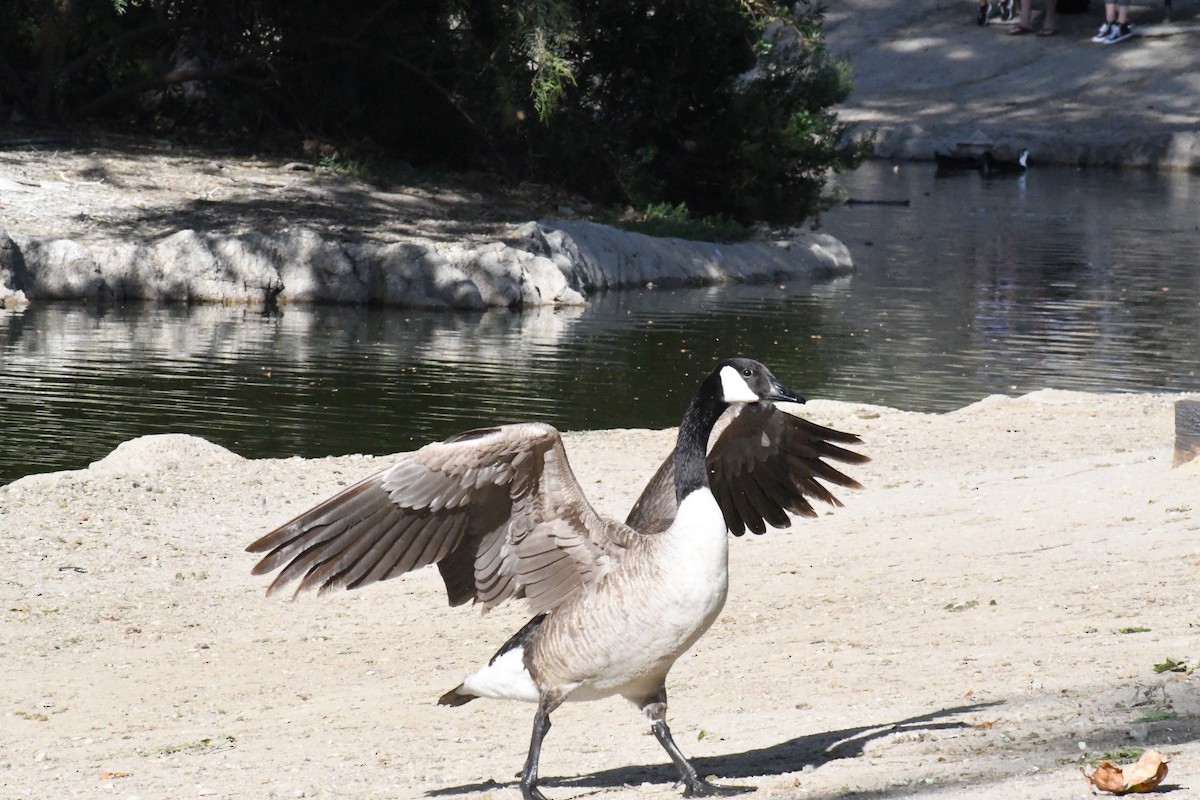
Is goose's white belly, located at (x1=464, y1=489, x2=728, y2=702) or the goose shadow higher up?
goose's white belly, located at (x1=464, y1=489, x2=728, y2=702)

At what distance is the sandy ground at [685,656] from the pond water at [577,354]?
2446 mm

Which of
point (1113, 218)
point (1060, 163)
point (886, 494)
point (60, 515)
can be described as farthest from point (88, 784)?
point (1060, 163)

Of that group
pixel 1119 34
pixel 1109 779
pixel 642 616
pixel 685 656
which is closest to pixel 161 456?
pixel 685 656

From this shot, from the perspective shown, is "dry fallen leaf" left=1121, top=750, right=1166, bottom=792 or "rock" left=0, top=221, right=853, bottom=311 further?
"rock" left=0, top=221, right=853, bottom=311

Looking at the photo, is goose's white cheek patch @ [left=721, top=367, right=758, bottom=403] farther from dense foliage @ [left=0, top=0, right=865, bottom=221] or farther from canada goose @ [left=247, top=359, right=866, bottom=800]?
dense foliage @ [left=0, top=0, right=865, bottom=221]

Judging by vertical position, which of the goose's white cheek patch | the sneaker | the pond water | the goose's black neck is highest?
the sneaker

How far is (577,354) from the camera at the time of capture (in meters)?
17.0

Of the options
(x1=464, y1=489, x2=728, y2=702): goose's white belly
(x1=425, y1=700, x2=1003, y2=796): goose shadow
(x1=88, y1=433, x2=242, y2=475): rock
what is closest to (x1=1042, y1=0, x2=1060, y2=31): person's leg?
(x1=88, y1=433, x2=242, y2=475): rock

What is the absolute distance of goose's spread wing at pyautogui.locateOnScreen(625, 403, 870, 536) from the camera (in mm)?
5879

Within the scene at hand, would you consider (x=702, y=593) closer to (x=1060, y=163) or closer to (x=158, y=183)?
(x=158, y=183)

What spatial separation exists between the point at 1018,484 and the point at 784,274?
14.9 meters

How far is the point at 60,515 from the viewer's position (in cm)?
946

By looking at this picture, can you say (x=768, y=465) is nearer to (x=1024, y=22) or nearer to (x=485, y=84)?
(x=485, y=84)

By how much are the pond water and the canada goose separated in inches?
268
